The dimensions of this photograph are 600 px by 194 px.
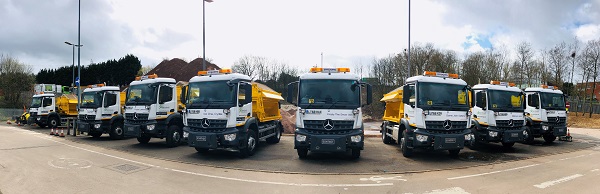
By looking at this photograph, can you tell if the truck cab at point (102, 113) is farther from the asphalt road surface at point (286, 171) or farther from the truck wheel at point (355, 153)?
the truck wheel at point (355, 153)

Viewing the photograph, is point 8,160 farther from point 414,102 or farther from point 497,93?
point 497,93

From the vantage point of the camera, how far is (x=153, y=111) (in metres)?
13.7

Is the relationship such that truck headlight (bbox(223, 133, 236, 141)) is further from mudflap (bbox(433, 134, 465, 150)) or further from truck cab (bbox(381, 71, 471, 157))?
mudflap (bbox(433, 134, 465, 150))

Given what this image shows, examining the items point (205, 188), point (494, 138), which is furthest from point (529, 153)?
point (205, 188)

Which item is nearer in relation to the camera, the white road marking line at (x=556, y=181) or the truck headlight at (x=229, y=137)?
the white road marking line at (x=556, y=181)

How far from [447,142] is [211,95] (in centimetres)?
767

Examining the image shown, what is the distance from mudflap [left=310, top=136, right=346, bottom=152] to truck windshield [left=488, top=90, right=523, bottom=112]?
7153 mm

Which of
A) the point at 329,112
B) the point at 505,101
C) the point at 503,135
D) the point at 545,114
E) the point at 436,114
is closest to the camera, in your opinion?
the point at 329,112

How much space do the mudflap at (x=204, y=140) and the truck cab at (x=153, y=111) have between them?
3645 mm

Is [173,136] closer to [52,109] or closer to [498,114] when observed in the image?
[498,114]

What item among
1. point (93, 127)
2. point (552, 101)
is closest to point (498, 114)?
point (552, 101)

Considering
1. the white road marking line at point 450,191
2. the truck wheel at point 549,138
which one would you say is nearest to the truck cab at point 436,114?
the white road marking line at point 450,191

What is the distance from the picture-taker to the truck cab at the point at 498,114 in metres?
12.9

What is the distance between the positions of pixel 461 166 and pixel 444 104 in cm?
201
